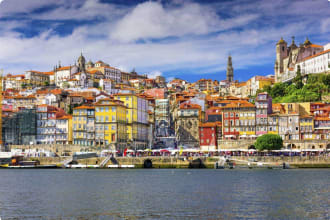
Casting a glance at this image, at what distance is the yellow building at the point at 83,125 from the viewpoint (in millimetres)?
84938

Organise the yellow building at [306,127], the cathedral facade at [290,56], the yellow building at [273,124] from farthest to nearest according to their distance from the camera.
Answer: the cathedral facade at [290,56] → the yellow building at [273,124] → the yellow building at [306,127]

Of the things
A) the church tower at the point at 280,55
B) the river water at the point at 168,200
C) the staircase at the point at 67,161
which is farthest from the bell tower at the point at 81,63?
the river water at the point at 168,200

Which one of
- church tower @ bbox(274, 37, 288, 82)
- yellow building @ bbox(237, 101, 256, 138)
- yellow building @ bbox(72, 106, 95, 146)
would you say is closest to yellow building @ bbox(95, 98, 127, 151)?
yellow building @ bbox(72, 106, 95, 146)

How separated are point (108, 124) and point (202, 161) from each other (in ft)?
65.8

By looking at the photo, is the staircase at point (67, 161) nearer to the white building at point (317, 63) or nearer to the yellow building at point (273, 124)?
the yellow building at point (273, 124)

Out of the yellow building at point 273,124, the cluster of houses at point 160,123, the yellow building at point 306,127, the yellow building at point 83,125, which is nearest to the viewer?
the yellow building at point 306,127

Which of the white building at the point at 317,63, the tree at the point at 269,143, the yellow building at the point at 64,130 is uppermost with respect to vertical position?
the white building at the point at 317,63

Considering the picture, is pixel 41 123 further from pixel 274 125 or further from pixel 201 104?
pixel 274 125

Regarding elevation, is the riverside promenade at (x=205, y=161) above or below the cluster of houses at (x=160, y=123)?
below

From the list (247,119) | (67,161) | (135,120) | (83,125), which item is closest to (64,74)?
(135,120)

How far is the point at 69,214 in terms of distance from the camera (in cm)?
2702

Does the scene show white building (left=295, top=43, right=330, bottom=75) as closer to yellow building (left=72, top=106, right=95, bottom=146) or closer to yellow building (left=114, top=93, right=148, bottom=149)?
yellow building (left=114, top=93, right=148, bottom=149)

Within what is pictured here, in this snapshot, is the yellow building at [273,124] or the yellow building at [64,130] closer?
the yellow building at [273,124]

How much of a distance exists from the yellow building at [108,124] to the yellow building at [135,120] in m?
3.11
